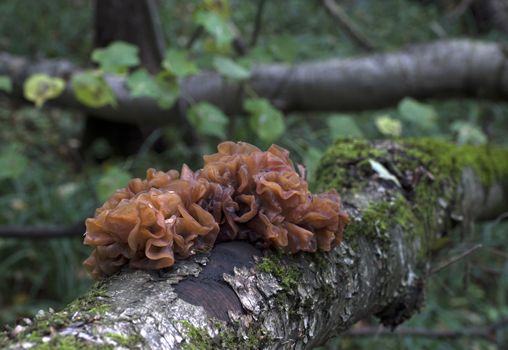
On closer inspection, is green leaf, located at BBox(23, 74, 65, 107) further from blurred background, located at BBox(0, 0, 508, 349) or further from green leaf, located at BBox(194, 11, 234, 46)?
green leaf, located at BBox(194, 11, 234, 46)

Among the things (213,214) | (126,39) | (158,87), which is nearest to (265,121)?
(158,87)

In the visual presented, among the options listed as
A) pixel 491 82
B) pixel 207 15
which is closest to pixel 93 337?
pixel 207 15

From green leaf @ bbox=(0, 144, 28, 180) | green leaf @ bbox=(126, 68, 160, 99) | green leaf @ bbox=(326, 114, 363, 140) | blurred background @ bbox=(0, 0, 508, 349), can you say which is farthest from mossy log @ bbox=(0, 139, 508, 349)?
green leaf @ bbox=(0, 144, 28, 180)

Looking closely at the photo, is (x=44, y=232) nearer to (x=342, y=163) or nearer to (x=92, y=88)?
(x=92, y=88)

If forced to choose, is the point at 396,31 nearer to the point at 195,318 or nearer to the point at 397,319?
the point at 397,319

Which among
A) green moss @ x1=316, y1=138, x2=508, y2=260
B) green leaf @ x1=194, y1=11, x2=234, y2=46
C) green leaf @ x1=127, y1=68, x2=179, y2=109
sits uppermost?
green leaf @ x1=194, y1=11, x2=234, y2=46

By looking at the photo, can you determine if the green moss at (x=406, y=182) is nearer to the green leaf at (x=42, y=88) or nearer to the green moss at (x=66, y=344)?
the green moss at (x=66, y=344)
